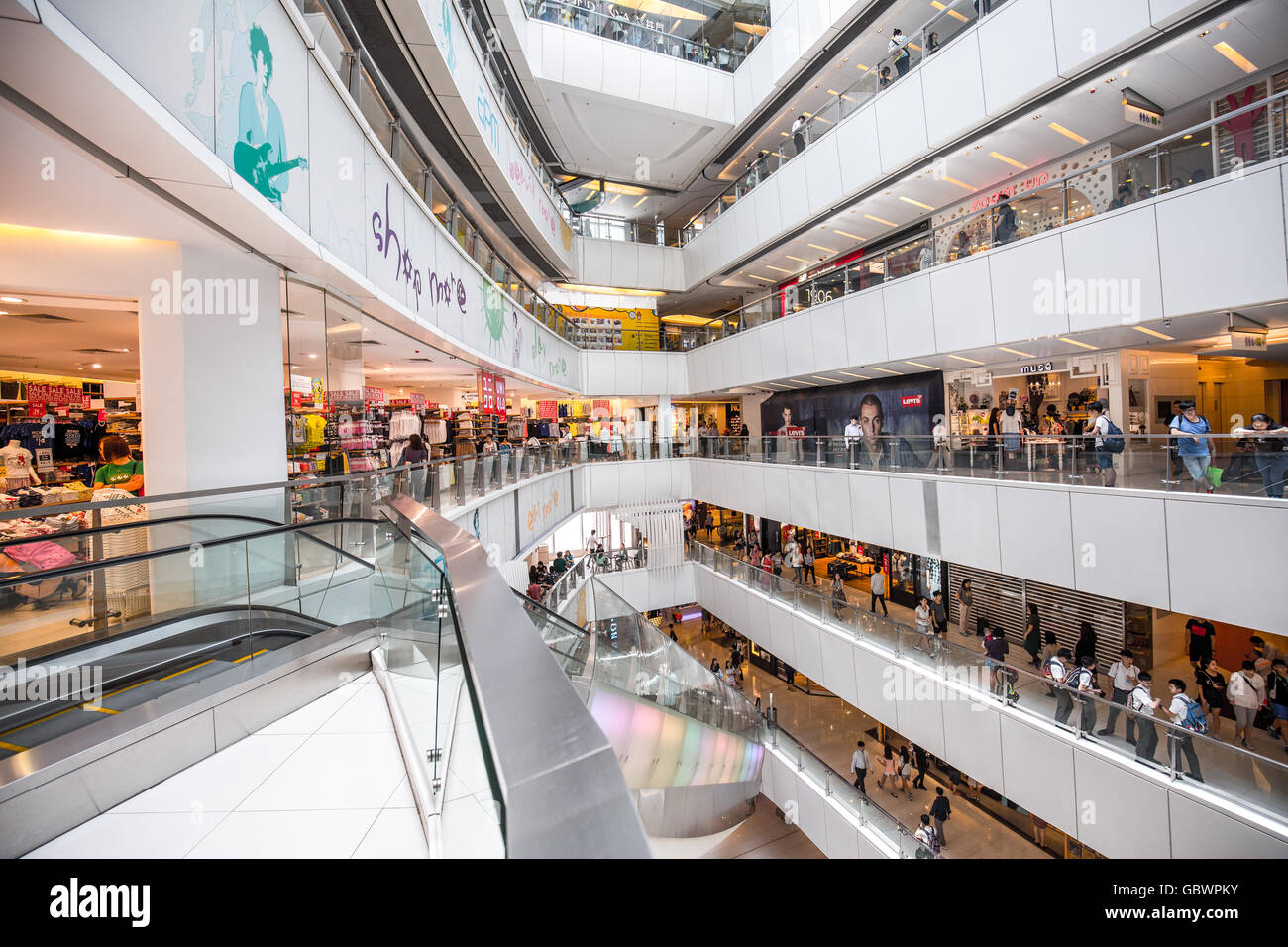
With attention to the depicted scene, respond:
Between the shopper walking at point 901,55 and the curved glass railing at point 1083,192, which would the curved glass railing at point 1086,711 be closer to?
the curved glass railing at point 1083,192

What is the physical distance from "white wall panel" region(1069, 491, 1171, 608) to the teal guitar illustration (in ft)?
38.0

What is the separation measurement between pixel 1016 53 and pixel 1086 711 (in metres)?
11.7

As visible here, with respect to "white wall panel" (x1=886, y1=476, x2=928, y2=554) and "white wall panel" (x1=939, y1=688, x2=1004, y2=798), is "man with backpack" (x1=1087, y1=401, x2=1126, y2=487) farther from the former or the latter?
"white wall panel" (x1=939, y1=688, x2=1004, y2=798)

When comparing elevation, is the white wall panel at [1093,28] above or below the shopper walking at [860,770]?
above

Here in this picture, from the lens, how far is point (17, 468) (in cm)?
840

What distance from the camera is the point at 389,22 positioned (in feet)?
30.7

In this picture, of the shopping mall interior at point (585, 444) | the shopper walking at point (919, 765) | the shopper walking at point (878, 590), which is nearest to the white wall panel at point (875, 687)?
the shopping mall interior at point (585, 444)

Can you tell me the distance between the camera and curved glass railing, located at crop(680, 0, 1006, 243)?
39.2 ft

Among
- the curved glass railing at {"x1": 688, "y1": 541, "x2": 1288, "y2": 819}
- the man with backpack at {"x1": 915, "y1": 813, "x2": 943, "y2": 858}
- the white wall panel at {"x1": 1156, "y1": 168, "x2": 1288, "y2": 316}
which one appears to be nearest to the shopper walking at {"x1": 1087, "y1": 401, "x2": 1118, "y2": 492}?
the white wall panel at {"x1": 1156, "y1": 168, "x2": 1288, "y2": 316}

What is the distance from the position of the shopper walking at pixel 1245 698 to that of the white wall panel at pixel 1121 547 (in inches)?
56.7

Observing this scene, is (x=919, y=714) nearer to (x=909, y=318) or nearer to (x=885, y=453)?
(x=885, y=453)

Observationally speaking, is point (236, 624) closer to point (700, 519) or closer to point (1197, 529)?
point (1197, 529)

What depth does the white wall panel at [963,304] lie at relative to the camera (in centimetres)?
1140

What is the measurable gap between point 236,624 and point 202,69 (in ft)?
13.0
